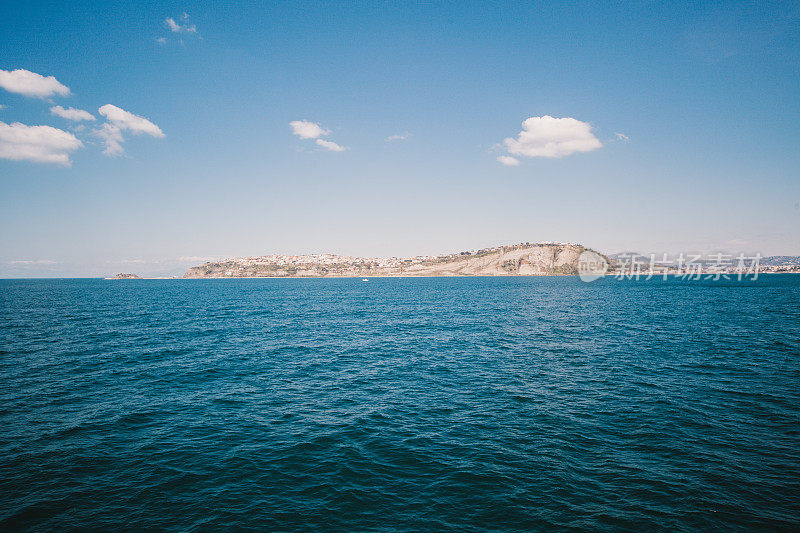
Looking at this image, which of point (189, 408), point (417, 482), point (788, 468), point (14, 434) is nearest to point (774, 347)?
point (788, 468)

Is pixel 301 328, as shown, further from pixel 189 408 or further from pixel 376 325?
pixel 189 408

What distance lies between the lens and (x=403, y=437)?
22250mm

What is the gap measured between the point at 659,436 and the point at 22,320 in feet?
341

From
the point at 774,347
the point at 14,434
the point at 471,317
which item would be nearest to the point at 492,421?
the point at 14,434

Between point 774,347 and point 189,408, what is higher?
point 774,347

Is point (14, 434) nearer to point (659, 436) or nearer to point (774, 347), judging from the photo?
point (659, 436)

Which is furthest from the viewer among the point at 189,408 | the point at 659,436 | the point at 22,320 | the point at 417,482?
the point at 22,320

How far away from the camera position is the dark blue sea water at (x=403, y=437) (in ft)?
51.2

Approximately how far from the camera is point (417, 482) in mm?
17656

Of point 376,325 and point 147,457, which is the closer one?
point 147,457

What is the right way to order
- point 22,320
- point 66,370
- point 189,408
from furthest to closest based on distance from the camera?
point 22,320, point 66,370, point 189,408

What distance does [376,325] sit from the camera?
222 ft

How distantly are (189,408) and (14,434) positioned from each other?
941 cm

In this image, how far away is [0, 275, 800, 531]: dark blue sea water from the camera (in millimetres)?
15594
